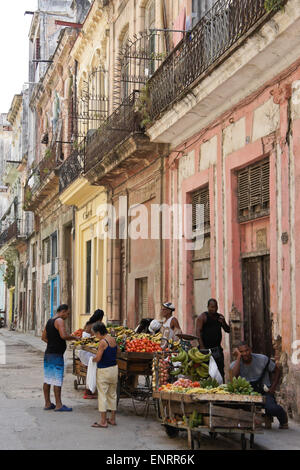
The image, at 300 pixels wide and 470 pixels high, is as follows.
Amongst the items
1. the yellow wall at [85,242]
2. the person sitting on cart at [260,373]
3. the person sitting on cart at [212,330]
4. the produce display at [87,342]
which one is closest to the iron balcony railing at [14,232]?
the yellow wall at [85,242]

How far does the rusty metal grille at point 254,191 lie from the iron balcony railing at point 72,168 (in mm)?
8338

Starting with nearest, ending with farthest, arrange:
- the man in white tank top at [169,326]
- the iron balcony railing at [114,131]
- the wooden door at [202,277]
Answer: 1. the man in white tank top at [169,326]
2. the wooden door at [202,277]
3. the iron balcony railing at [114,131]

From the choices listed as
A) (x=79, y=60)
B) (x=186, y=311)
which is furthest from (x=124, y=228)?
(x=79, y=60)

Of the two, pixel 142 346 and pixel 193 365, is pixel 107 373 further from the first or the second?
pixel 193 365

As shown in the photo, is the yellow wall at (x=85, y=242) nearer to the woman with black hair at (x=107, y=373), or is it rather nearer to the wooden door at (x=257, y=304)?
the wooden door at (x=257, y=304)

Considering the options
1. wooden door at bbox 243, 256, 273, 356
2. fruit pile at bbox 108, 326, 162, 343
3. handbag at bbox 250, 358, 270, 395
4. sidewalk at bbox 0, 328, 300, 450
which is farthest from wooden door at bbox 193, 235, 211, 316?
handbag at bbox 250, 358, 270, 395

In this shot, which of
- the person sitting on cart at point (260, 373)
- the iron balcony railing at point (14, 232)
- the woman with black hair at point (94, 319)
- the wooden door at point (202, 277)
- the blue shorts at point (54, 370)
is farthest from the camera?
the iron balcony railing at point (14, 232)

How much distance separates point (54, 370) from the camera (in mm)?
9156

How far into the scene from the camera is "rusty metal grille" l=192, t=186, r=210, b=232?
1202cm

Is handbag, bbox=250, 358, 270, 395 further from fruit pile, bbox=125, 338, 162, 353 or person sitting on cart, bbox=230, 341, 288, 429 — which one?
fruit pile, bbox=125, 338, 162, 353

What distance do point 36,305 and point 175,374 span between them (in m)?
23.6

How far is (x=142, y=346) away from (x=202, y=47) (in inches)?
194

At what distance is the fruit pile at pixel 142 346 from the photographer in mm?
8594

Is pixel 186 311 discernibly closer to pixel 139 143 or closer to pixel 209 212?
pixel 209 212
